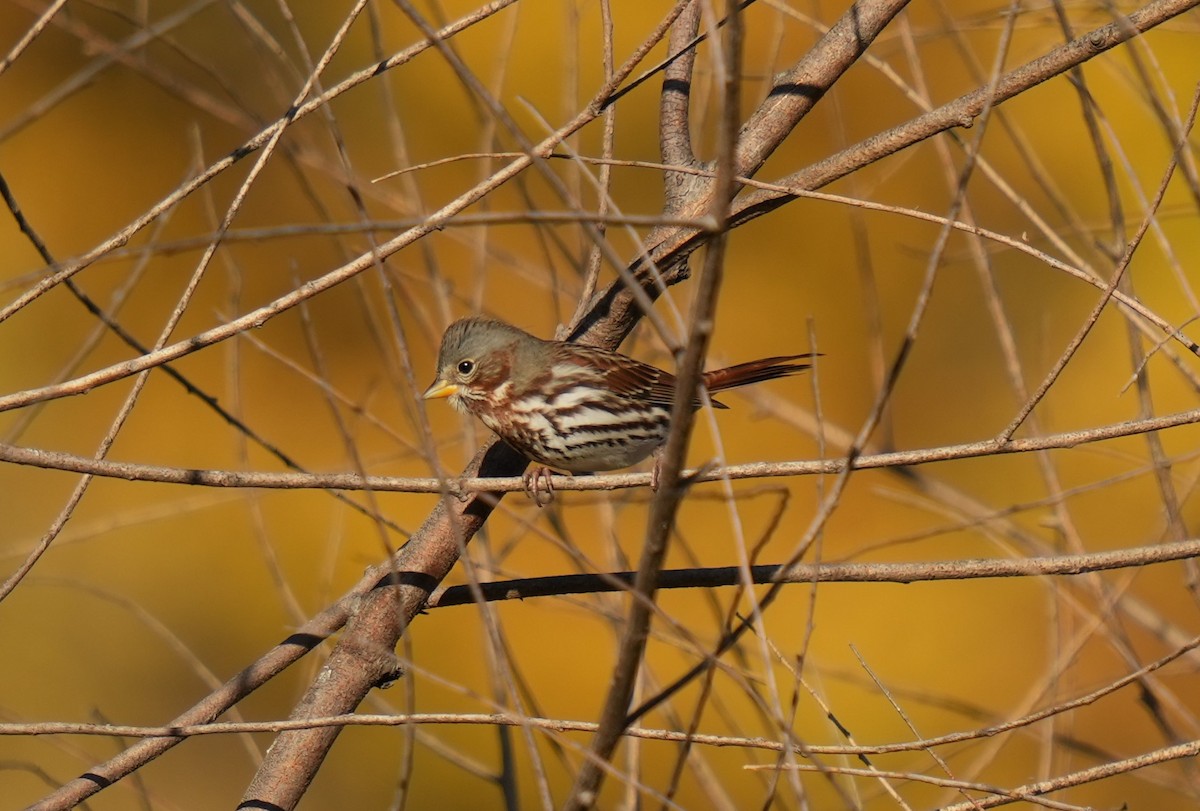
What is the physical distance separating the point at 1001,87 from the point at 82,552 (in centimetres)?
484

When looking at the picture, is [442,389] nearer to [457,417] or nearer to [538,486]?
[538,486]

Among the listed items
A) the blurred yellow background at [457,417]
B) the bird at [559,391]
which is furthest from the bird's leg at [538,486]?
the blurred yellow background at [457,417]

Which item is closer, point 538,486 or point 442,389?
point 538,486

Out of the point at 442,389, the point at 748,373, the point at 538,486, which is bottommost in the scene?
the point at 538,486

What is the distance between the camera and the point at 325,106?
2086mm

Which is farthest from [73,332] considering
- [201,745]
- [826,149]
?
[826,149]

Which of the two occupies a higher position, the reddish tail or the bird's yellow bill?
the reddish tail

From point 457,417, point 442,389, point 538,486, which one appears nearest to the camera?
point 538,486

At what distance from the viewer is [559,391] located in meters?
4.03

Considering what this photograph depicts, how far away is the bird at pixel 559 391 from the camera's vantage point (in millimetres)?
3900

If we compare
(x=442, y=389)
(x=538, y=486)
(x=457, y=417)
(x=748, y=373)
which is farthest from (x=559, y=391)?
(x=457, y=417)

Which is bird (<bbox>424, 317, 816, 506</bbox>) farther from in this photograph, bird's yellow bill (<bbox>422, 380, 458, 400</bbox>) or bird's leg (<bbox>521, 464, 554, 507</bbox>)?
bird's leg (<bbox>521, 464, 554, 507</bbox>)

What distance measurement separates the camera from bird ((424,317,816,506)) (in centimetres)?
390

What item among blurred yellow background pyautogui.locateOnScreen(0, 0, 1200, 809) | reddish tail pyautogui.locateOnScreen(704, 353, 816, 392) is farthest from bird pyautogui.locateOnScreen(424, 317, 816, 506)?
blurred yellow background pyautogui.locateOnScreen(0, 0, 1200, 809)
